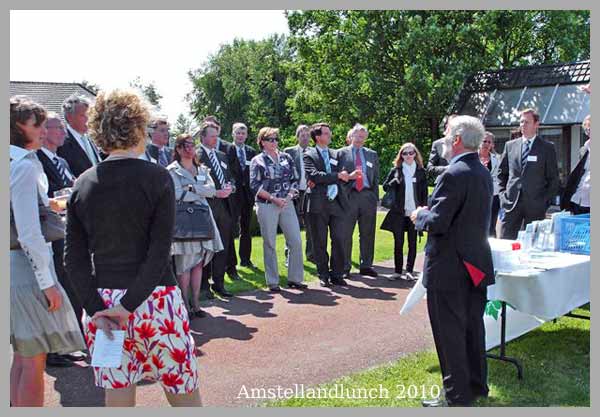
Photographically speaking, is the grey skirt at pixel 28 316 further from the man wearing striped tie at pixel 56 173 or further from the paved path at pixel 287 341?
the man wearing striped tie at pixel 56 173

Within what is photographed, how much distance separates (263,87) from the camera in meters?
50.3

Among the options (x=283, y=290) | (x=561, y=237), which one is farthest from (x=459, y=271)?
(x=283, y=290)

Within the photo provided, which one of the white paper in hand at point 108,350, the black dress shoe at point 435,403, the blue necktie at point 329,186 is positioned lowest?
the black dress shoe at point 435,403

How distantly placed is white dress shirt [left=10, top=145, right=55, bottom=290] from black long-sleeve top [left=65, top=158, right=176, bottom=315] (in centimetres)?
53

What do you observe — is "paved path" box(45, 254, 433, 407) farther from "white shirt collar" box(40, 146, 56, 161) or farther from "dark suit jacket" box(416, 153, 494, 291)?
"white shirt collar" box(40, 146, 56, 161)

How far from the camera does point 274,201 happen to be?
7898 mm

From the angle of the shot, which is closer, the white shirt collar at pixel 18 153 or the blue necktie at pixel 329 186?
the white shirt collar at pixel 18 153

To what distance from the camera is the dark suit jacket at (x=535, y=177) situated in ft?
23.4

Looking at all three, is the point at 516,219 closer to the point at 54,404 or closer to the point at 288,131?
the point at 54,404

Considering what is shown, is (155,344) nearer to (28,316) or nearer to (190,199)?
(28,316)

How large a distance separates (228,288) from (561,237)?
→ 4220mm

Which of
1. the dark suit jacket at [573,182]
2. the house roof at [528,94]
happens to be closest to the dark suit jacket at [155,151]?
the dark suit jacket at [573,182]

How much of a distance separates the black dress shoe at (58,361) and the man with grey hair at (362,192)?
170 inches

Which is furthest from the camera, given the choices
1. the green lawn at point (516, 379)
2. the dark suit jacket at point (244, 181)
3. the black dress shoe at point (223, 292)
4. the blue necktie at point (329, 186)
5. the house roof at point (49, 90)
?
the house roof at point (49, 90)
